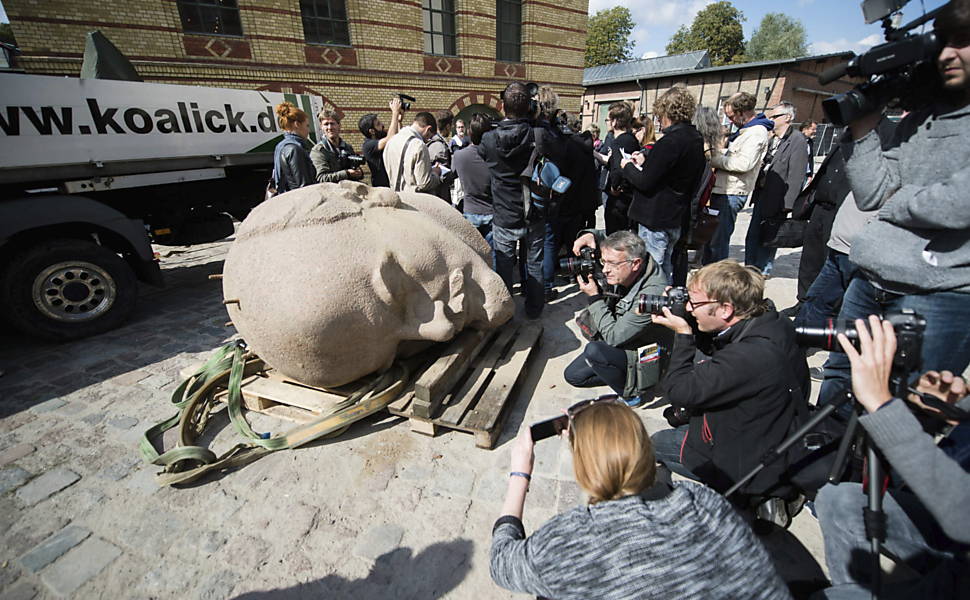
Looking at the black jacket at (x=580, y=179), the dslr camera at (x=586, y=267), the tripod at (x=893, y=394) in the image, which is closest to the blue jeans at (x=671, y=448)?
the tripod at (x=893, y=394)

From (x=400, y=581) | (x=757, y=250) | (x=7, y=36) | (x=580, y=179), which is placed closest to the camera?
(x=400, y=581)

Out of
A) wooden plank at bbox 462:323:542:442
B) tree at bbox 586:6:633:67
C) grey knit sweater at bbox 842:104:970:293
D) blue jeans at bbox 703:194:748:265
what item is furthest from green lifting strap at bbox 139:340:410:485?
tree at bbox 586:6:633:67

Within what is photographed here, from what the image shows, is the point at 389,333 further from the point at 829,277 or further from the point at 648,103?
the point at 648,103

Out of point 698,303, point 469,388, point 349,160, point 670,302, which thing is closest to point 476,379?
point 469,388

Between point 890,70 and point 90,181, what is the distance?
6581mm

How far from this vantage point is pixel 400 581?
1931 millimetres

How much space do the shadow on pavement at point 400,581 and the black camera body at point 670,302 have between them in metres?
1.54

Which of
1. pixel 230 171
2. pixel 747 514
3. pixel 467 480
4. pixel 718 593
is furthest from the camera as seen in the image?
pixel 230 171

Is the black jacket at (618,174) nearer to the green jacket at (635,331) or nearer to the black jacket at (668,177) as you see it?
the black jacket at (668,177)

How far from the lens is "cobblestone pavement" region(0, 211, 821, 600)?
196cm

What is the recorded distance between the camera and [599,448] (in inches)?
45.6

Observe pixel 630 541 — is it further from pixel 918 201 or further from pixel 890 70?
pixel 890 70

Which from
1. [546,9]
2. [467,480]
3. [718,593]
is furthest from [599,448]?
[546,9]

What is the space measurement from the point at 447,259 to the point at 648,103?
85.9 feet
